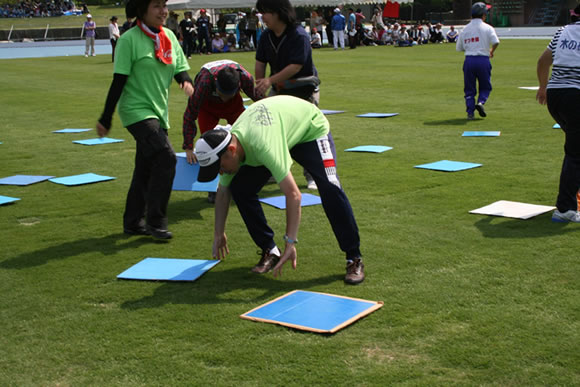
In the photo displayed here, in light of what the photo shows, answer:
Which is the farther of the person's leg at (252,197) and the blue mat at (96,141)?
the blue mat at (96,141)

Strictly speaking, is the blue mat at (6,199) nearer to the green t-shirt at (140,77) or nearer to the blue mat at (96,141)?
the green t-shirt at (140,77)

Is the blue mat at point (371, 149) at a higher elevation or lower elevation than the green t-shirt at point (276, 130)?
lower

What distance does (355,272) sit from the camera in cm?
486

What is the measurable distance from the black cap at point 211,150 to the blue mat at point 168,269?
45.0 inches

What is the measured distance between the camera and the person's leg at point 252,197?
4.91 meters

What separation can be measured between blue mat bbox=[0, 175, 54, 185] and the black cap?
16.4 feet

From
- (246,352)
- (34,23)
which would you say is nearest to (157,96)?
(246,352)

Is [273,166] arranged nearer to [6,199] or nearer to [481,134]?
[6,199]

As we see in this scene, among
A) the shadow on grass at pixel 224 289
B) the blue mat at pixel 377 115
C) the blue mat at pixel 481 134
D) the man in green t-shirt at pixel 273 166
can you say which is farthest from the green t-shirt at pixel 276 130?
the blue mat at pixel 377 115

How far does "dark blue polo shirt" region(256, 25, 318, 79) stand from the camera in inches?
270

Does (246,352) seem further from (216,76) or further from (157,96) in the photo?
(216,76)

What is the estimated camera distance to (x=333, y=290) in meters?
4.74

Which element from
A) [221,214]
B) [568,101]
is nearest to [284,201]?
[221,214]

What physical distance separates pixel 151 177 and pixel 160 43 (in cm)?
116
